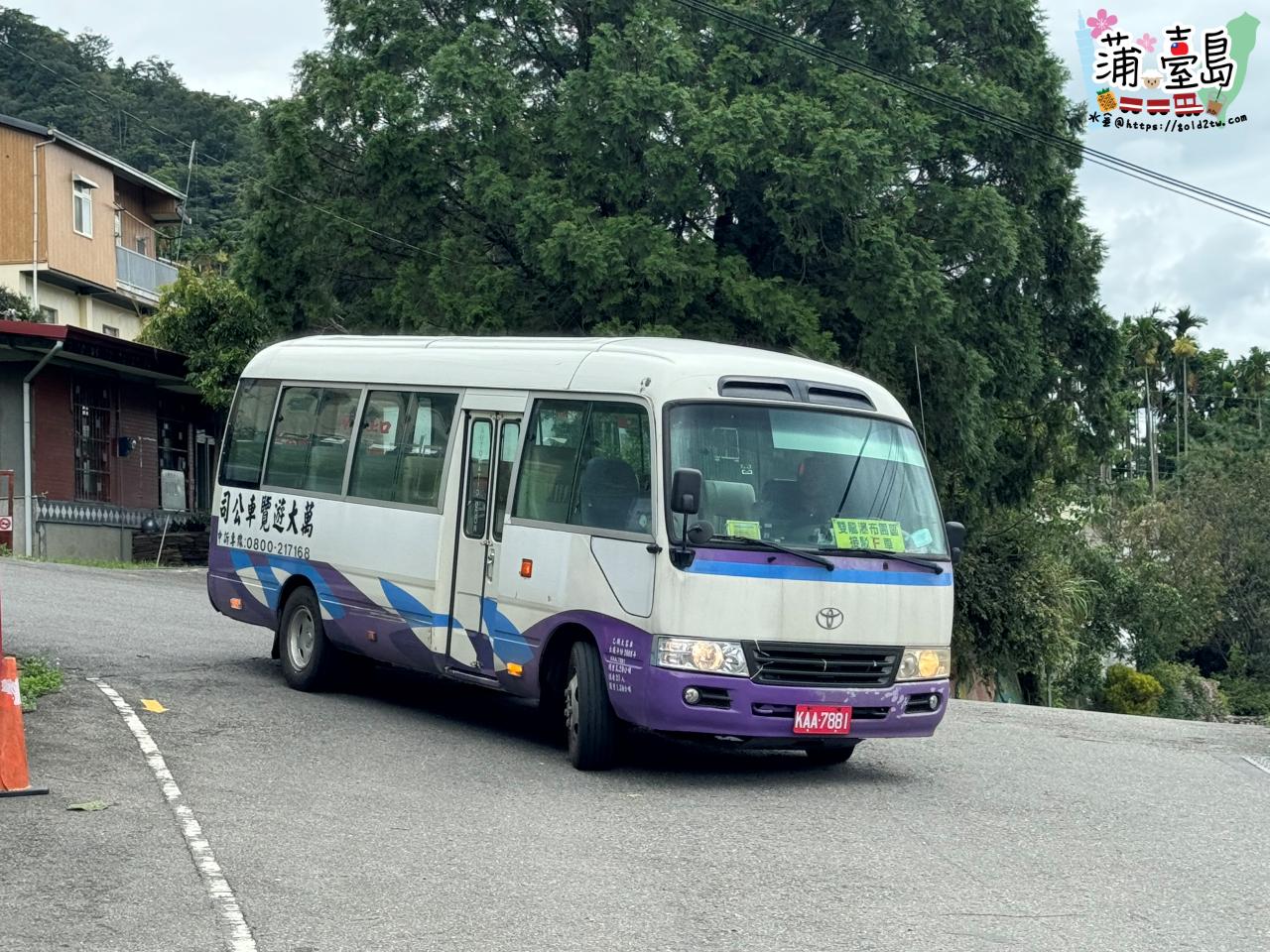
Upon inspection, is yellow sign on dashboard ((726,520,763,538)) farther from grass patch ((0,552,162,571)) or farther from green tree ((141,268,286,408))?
green tree ((141,268,286,408))

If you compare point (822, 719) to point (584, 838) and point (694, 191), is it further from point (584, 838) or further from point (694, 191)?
point (694, 191)

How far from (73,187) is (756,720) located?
120ft

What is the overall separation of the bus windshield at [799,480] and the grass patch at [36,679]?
4982mm

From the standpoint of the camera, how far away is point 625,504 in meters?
10.5

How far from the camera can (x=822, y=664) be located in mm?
10164

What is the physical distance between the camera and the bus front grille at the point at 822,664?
10.0m

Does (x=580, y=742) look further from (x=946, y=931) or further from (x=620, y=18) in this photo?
(x=620, y=18)

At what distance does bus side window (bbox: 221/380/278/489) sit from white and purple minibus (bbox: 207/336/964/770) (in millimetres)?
1832

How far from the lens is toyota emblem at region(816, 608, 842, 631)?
33.1 ft

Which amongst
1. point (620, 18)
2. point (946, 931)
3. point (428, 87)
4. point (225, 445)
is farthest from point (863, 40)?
point (946, 931)

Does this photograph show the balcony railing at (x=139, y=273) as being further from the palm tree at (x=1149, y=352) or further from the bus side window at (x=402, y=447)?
the palm tree at (x=1149, y=352)

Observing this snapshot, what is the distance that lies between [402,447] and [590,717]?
10.9ft

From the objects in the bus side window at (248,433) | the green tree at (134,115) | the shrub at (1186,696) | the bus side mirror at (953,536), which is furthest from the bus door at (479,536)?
Answer: the green tree at (134,115)

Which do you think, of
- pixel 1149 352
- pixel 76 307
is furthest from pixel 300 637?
pixel 1149 352
